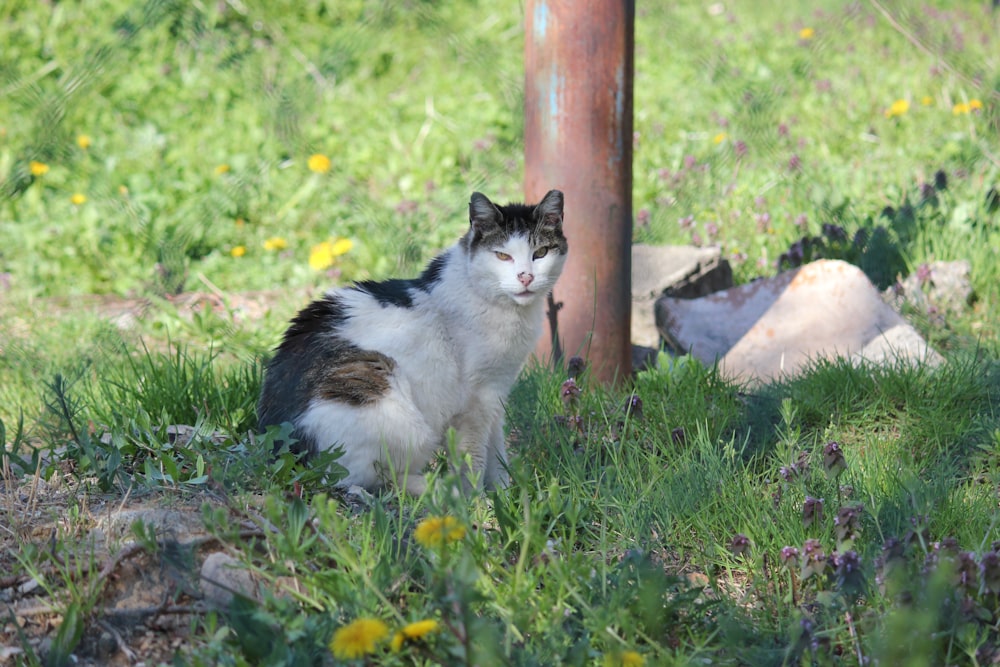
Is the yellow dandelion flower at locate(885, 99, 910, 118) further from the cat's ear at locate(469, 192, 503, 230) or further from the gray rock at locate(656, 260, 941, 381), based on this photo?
the cat's ear at locate(469, 192, 503, 230)

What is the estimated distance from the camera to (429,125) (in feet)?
18.4

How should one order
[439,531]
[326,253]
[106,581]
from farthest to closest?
[326,253] → [106,581] → [439,531]

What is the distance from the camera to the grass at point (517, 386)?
1777mm

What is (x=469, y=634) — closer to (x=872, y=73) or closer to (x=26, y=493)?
(x=26, y=493)

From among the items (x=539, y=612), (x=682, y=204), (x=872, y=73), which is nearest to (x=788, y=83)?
(x=872, y=73)

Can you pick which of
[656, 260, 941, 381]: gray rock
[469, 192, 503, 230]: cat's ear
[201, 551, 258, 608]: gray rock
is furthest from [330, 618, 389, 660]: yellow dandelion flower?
[656, 260, 941, 381]: gray rock

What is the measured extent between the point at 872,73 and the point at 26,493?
220 inches

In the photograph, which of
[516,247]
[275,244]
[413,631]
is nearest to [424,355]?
[516,247]

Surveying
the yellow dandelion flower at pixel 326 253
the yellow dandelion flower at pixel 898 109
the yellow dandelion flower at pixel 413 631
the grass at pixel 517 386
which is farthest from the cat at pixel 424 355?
the yellow dandelion flower at pixel 898 109

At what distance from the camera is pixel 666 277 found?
4.00 m

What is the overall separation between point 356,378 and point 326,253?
1.85 m

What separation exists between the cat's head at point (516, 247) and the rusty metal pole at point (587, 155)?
10.6 inches

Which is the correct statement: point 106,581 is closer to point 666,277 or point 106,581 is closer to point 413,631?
point 413,631

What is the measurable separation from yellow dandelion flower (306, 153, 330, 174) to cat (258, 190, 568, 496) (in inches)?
87.0
